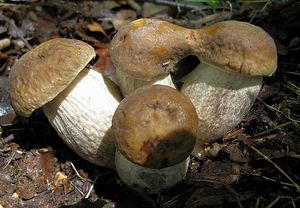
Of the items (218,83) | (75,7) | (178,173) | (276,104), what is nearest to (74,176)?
(178,173)

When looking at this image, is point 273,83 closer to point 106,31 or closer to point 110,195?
point 110,195

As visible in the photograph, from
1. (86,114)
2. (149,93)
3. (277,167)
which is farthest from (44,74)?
(277,167)

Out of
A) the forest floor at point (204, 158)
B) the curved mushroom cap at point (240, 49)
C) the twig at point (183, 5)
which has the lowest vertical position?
the forest floor at point (204, 158)

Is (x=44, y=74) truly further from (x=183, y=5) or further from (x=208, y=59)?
(x=183, y=5)

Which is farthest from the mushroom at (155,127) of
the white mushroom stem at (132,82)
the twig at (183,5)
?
the twig at (183,5)

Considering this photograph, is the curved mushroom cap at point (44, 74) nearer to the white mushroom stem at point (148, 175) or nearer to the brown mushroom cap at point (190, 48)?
the brown mushroom cap at point (190, 48)

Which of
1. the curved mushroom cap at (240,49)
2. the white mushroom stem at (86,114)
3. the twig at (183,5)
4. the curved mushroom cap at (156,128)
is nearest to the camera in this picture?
the curved mushroom cap at (156,128)

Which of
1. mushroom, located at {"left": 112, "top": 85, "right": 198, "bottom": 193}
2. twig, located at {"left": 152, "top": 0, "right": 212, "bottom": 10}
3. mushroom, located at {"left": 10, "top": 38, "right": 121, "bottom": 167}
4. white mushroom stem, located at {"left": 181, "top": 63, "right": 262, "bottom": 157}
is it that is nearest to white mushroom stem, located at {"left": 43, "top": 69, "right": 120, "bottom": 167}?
mushroom, located at {"left": 10, "top": 38, "right": 121, "bottom": 167}

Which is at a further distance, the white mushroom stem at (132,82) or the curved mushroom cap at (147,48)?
the white mushroom stem at (132,82)
